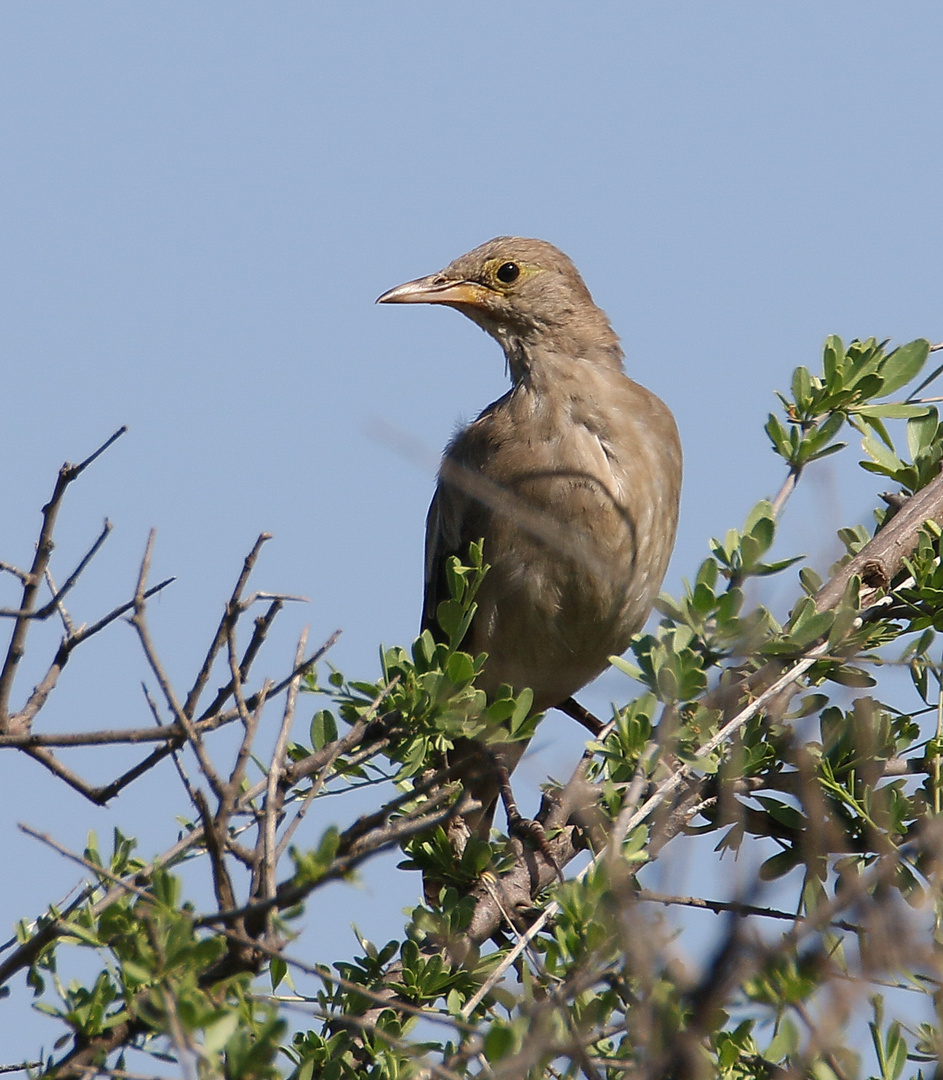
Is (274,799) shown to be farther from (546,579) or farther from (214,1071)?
(546,579)

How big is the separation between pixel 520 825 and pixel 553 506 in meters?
1.47

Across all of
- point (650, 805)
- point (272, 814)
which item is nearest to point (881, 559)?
point (650, 805)

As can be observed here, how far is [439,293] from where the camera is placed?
6.16 metres

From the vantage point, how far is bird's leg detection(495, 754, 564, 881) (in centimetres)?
409

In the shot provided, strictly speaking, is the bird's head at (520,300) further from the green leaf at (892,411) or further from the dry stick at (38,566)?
the dry stick at (38,566)

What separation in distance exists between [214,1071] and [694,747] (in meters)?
1.55

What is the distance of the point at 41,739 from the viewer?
298 cm

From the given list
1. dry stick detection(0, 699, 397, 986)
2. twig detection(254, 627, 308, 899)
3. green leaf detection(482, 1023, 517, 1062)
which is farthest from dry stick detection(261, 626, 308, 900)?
green leaf detection(482, 1023, 517, 1062)

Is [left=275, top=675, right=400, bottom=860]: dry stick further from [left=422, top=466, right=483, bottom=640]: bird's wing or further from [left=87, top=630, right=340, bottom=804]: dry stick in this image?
[left=422, top=466, right=483, bottom=640]: bird's wing

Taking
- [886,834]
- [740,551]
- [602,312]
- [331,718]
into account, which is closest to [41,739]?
[331,718]

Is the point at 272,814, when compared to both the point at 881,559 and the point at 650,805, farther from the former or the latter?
the point at 881,559

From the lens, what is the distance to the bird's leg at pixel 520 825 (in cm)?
409

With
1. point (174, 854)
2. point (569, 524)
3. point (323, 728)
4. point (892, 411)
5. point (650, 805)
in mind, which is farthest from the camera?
point (569, 524)

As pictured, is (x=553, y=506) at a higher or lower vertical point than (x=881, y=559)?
higher
